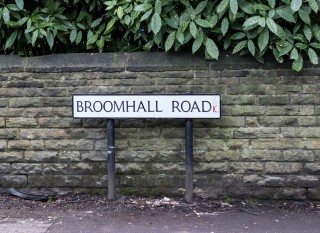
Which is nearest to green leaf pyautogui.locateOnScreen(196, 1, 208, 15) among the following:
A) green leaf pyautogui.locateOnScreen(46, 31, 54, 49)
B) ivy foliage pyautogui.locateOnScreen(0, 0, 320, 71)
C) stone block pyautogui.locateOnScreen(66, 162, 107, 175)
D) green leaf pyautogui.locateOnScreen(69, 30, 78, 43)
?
ivy foliage pyautogui.locateOnScreen(0, 0, 320, 71)

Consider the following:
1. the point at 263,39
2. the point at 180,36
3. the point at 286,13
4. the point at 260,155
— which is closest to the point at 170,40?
the point at 180,36

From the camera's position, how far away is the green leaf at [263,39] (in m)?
4.45

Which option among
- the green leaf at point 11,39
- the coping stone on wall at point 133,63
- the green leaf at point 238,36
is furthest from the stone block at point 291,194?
the green leaf at point 11,39

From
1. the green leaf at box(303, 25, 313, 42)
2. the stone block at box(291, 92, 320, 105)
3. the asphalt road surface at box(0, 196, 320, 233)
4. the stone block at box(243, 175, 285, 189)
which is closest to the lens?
the asphalt road surface at box(0, 196, 320, 233)

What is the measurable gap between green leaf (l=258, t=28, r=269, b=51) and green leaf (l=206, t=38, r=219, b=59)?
43cm

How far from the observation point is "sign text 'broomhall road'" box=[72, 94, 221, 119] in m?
4.57

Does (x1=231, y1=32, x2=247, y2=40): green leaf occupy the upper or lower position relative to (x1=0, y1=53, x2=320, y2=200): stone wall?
upper

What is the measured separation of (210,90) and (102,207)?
5.54 feet

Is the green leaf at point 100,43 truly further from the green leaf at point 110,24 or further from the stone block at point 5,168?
the stone block at point 5,168

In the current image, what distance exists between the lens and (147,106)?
4.65 meters

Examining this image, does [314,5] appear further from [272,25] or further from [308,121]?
[308,121]

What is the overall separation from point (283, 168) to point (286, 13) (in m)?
1.63

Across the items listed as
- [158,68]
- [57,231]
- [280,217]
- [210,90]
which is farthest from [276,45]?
[57,231]

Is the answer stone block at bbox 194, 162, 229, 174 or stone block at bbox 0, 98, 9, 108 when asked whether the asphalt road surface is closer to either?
stone block at bbox 194, 162, 229, 174
